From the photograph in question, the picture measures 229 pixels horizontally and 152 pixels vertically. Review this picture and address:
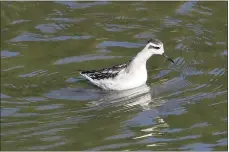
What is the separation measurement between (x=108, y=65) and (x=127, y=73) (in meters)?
1.30

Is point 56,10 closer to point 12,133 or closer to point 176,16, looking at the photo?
point 176,16

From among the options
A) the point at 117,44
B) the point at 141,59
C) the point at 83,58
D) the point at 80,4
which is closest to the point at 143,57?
the point at 141,59

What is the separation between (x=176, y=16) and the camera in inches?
849

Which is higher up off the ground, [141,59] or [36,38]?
[36,38]

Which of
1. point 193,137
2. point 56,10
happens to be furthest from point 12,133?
point 56,10

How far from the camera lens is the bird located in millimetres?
17188

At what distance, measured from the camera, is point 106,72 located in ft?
56.9

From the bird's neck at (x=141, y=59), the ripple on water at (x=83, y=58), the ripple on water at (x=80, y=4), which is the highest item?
the ripple on water at (x=80, y=4)

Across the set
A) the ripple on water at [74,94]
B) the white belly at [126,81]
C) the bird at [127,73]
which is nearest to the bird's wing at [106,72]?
the bird at [127,73]

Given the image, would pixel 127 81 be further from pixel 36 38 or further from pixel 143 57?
pixel 36 38

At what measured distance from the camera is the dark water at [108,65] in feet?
47.1

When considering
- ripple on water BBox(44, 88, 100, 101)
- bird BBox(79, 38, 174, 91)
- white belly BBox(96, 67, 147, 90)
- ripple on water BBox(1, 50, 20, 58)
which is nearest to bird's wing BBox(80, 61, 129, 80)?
bird BBox(79, 38, 174, 91)

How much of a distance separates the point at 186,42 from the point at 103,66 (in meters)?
2.52

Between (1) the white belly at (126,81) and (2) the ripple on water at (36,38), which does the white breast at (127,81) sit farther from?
(2) the ripple on water at (36,38)
